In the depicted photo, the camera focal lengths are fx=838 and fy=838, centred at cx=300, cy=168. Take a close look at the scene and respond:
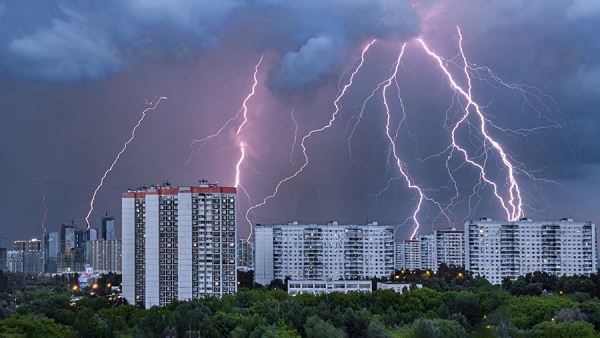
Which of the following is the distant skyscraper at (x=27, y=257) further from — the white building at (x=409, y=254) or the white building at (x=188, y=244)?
the white building at (x=188, y=244)

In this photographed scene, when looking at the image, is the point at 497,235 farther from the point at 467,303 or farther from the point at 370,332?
the point at 370,332

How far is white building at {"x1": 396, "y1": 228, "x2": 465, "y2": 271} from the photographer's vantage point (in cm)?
4938

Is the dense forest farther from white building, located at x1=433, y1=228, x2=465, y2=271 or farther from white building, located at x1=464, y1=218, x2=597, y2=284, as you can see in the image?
white building, located at x1=433, y1=228, x2=465, y2=271

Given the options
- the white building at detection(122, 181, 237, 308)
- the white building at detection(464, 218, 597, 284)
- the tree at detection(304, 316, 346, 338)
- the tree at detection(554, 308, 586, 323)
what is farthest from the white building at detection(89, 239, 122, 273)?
the tree at detection(554, 308, 586, 323)

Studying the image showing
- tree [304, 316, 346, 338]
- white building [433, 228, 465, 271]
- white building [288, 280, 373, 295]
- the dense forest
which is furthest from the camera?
white building [433, 228, 465, 271]

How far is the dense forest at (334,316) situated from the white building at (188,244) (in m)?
1.50

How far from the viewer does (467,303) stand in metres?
28.5

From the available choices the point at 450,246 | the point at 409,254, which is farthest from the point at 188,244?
the point at 409,254

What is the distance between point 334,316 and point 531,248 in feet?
64.7

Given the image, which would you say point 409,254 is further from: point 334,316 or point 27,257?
point 334,316

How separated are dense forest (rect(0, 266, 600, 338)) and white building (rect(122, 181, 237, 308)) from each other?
1501 millimetres

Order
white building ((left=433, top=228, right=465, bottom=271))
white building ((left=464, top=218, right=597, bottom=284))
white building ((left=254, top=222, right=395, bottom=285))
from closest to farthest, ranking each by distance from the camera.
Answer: white building ((left=464, top=218, right=597, bottom=284)) → white building ((left=254, top=222, right=395, bottom=285)) → white building ((left=433, top=228, right=465, bottom=271))

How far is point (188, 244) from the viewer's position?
30703 millimetres

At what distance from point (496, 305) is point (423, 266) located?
92.9 ft
